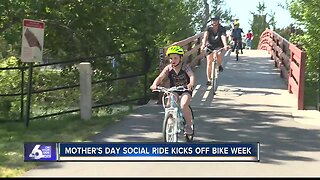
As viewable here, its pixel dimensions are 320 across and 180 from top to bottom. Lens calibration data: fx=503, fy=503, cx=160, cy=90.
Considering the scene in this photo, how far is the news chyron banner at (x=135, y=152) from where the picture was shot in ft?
22.2

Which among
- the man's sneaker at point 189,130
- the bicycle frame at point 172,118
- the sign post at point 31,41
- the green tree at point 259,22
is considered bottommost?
the man's sneaker at point 189,130

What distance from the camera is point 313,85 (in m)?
21.0

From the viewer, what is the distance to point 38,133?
8812 mm

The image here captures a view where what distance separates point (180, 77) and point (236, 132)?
1.89 metres

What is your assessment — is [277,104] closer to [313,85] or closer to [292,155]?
[292,155]

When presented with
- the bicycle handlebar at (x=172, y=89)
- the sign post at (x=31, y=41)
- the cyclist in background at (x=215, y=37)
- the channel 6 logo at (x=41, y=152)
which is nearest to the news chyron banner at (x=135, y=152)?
the channel 6 logo at (x=41, y=152)

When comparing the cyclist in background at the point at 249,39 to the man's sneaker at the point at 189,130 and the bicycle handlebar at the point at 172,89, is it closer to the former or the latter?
the man's sneaker at the point at 189,130

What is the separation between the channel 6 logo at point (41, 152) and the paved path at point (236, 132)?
0.16 metres

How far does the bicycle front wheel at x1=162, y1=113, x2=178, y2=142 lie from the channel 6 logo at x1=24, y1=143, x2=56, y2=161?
63.1 inches

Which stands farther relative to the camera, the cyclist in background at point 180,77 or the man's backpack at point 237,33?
the man's backpack at point 237,33

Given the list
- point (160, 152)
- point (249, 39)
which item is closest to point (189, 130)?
point (160, 152)

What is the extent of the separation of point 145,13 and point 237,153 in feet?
26.6

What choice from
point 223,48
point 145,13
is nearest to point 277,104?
point 223,48

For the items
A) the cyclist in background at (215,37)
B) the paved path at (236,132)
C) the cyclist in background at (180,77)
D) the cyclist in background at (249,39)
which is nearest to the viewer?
the paved path at (236,132)
